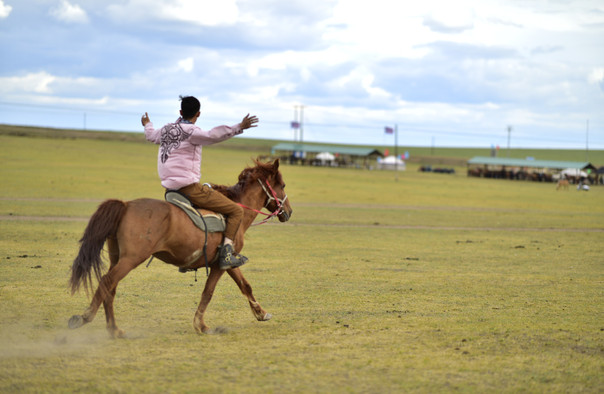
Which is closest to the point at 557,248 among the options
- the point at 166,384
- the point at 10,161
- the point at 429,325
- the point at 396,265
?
the point at 396,265

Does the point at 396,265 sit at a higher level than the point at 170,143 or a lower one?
lower

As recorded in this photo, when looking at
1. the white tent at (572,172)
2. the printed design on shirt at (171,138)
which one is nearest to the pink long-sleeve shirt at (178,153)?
the printed design on shirt at (171,138)

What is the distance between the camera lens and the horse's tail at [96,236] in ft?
24.4

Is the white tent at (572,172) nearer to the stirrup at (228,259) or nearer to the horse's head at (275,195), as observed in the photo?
the horse's head at (275,195)

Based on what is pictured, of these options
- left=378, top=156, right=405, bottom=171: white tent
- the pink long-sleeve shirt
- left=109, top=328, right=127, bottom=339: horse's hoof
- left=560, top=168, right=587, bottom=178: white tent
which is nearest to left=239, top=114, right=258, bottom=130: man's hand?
the pink long-sleeve shirt

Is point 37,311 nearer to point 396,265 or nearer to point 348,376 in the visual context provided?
point 348,376

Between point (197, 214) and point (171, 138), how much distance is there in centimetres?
100

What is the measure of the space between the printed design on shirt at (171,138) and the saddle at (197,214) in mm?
468

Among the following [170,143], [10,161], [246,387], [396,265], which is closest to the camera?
[246,387]

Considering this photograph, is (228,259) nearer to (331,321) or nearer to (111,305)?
(111,305)

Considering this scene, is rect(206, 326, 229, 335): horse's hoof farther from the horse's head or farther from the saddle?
the horse's head

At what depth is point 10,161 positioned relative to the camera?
56750mm

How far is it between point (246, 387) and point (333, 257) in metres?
10.2

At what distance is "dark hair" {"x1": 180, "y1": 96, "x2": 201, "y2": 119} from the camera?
26.9ft
